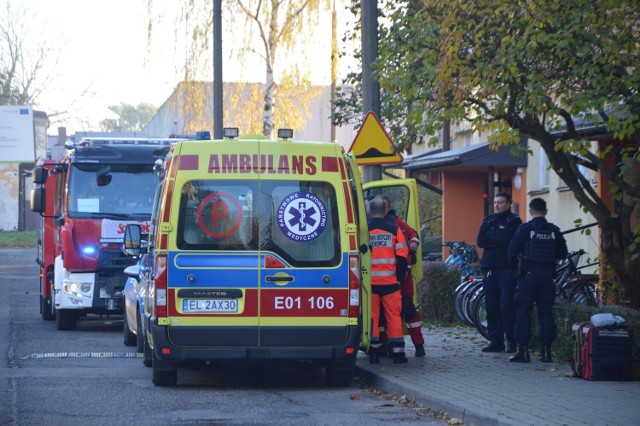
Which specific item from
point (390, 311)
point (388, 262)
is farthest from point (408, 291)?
point (388, 262)

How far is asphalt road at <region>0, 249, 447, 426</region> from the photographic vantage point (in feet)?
30.1

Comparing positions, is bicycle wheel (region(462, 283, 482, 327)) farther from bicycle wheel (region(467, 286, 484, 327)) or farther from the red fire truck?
the red fire truck

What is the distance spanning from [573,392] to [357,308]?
6.77 ft

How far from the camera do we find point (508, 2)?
11539mm

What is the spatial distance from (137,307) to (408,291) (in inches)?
119

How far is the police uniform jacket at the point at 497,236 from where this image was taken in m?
13.0

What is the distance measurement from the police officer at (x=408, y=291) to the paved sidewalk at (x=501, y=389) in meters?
0.24

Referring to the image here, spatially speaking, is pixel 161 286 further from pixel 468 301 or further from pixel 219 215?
pixel 468 301

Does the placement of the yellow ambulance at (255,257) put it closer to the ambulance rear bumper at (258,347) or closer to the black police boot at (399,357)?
the ambulance rear bumper at (258,347)

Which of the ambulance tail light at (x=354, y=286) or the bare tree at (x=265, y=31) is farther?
the bare tree at (x=265, y=31)

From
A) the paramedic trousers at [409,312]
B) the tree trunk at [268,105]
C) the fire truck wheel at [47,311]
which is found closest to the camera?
the paramedic trousers at [409,312]

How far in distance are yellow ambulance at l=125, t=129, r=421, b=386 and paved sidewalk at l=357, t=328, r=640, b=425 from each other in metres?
0.92

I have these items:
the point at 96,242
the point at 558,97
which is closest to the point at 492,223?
the point at 558,97

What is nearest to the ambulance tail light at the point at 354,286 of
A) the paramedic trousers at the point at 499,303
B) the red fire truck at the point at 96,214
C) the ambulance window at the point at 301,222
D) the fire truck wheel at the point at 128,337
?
the ambulance window at the point at 301,222
